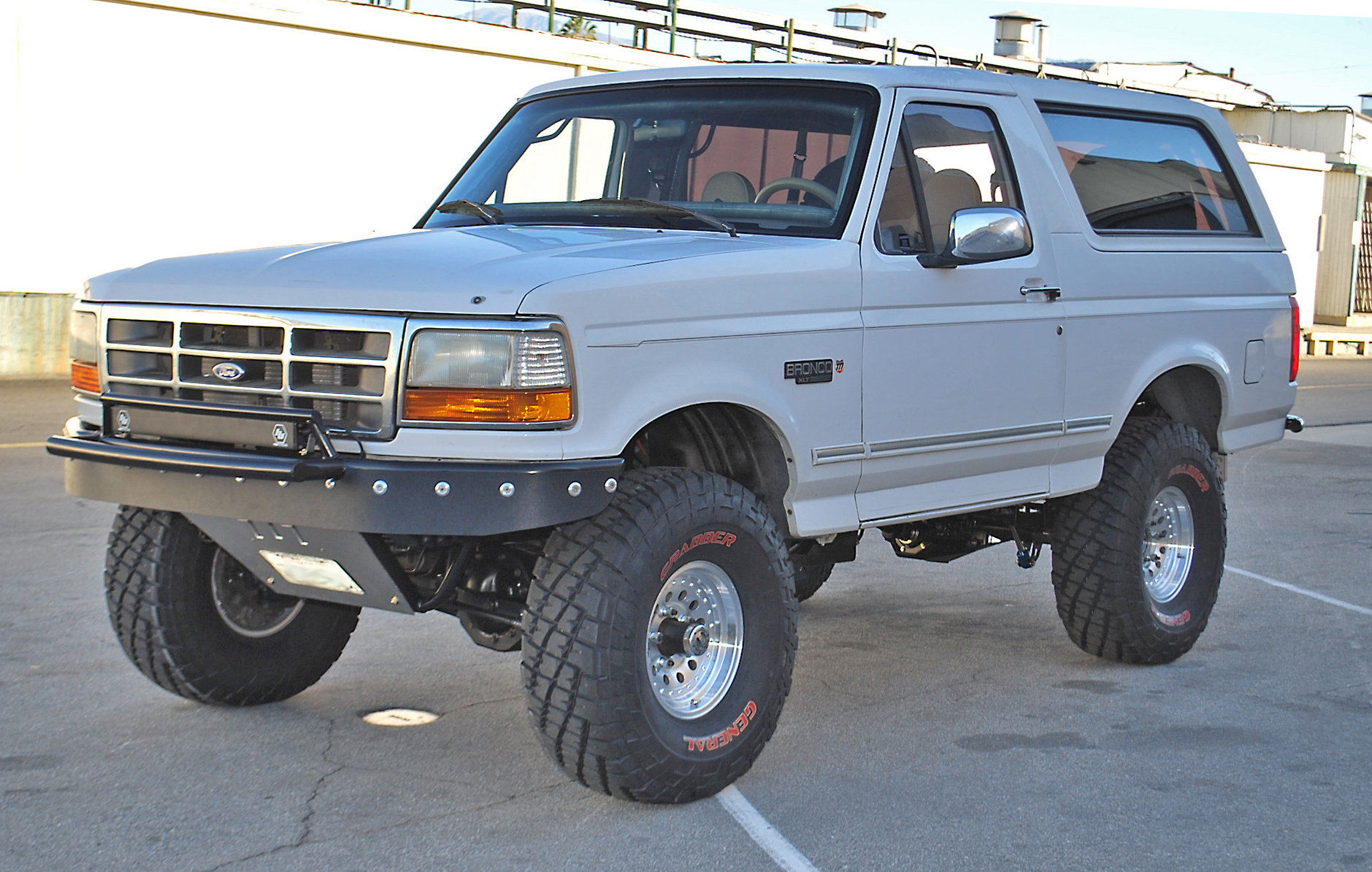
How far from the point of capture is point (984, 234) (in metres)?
4.82

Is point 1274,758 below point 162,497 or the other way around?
below

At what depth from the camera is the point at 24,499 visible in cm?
870

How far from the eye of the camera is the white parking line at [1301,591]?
270 inches

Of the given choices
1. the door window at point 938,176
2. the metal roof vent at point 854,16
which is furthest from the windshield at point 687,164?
the metal roof vent at point 854,16

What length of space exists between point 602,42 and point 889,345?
1696 cm

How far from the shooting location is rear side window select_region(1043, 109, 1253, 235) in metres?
5.83

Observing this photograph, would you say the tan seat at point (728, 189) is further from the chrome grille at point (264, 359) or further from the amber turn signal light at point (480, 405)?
the chrome grille at point (264, 359)

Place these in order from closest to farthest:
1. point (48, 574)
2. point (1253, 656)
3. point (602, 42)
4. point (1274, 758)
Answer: point (1274, 758) → point (1253, 656) → point (48, 574) → point (602, 42)

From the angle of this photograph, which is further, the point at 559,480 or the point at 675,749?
the point at 675,749

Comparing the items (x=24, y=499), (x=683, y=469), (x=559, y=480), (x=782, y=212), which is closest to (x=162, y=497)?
(x=559, y=480)

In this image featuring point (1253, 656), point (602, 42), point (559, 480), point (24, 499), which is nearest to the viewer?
point (559, 480)

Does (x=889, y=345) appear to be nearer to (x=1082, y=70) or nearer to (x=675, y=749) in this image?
(x=675, y=749)

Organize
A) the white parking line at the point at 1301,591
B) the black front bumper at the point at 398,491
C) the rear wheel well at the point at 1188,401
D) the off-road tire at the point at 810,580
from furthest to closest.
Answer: the white parking line at the point at 1301,591
the off-road tire at the point at 810,580
the rear wheel well at the point at 1188,401
the black front bumper at the point at 398,491

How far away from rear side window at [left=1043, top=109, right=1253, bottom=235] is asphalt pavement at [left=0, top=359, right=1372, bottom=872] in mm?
1753
